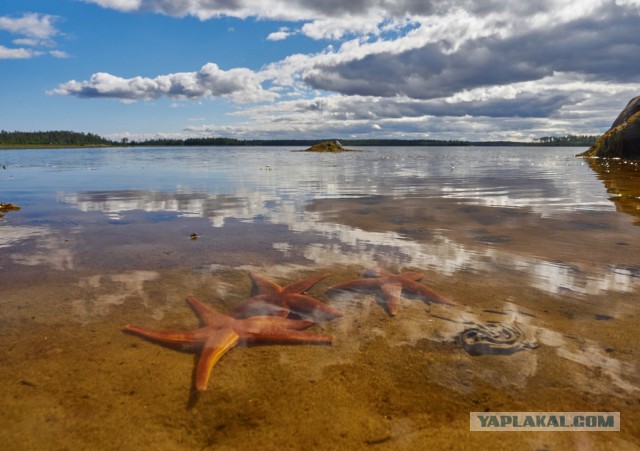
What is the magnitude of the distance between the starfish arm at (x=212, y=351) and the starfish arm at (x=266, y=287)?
1068 mm

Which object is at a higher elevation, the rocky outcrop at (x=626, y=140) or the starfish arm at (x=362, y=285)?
the rocky outcrop at (x=626, y=140)

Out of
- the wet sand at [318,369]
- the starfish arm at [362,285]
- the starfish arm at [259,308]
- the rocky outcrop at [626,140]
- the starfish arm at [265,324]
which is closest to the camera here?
the wet sand at [318,369]

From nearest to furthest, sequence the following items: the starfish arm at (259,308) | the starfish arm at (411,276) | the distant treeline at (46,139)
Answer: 1. the starfish arm at (259,308)
2. the starfish arm at (411,276)
3. the distant treeline at (46,139)

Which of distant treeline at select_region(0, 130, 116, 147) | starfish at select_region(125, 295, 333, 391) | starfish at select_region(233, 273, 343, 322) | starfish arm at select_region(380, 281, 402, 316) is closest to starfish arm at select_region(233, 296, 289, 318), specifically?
starfish at select_region(233, 273, 343, 322)

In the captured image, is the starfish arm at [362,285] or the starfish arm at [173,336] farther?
the starfish arm at [362,285]

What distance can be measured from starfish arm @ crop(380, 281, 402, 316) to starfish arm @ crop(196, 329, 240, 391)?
1.87 meters

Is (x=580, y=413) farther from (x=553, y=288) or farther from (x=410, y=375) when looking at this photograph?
(x=553, y=288)

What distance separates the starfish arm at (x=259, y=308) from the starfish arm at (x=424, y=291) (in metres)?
1.71

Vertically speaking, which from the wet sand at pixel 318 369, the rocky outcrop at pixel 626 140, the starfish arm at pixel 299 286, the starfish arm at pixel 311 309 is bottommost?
the wet sand at pixel 318 369

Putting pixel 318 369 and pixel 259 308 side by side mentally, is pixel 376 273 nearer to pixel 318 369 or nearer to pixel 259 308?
pixel 259 308

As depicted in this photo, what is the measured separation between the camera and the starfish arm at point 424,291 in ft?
16.5

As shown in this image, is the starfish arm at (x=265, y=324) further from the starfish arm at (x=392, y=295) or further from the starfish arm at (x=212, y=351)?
the starfish arm at (x=392, y=295)

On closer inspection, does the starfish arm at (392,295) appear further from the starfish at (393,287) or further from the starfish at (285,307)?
the starfish at (285,307)

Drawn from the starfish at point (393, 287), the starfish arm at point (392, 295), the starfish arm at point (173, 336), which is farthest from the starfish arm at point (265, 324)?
the starfish at point (393, 287)
